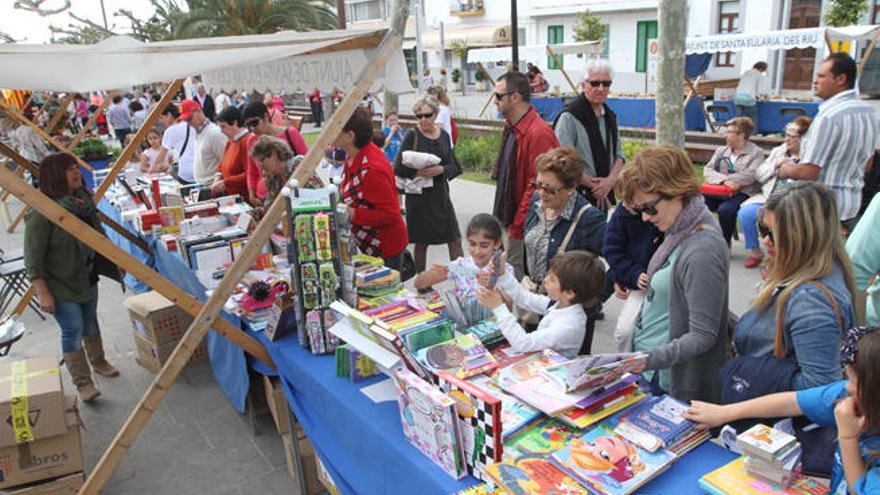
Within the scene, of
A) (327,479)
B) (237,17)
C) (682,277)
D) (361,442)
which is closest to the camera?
(682,277)

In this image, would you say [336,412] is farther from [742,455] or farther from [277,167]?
[277,167]

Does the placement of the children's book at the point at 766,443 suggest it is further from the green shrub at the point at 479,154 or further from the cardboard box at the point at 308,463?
the green shrub at the point at 479,154

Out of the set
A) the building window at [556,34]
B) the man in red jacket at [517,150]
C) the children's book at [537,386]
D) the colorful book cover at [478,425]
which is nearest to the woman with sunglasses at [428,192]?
the man in red jacket at [517,150]

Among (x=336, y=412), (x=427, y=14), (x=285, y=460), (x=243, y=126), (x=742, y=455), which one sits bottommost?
(x=285, y=460)

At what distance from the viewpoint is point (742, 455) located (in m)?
1.78

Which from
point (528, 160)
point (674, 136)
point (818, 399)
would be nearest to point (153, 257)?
point (528, 160)

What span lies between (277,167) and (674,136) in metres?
4.70

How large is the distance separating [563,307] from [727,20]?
25227mm

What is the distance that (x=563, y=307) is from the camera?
2604mm

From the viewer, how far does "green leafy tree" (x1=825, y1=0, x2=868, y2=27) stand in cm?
1811

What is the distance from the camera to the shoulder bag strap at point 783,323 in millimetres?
1890

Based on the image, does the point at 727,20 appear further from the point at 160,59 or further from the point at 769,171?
the point at 160,59

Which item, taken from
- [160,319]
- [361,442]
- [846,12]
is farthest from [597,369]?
[846,12]

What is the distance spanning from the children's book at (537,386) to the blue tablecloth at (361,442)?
0.32 meters
